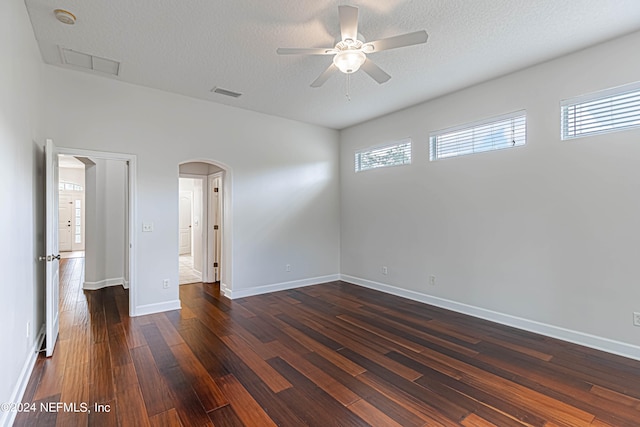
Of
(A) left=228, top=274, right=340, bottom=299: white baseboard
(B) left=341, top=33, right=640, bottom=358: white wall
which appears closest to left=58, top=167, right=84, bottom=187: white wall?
(A) left=228, top=274, right=340, bottom=299: white baseboard

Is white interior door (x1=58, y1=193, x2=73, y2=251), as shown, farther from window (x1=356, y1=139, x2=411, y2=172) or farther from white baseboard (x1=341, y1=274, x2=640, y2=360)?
white baseboard (x1=341, y1=274, x2=640, y2=360)

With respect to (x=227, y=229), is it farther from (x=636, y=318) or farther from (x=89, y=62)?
(x=636, y=318)

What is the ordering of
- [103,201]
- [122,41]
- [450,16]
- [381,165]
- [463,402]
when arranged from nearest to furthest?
[463,402] < [450,16] < [122,41] < [381,165] < [103,201]

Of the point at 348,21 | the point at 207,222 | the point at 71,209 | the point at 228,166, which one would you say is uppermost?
the point at 348,21

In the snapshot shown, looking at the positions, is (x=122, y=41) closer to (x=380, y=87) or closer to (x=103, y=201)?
(x=380, y=87)

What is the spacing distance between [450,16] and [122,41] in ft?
10.2

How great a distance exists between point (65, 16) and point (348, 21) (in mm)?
2452

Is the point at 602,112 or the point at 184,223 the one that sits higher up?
the point at 602,112

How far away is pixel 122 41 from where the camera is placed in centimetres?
306

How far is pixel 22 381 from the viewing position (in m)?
2.41

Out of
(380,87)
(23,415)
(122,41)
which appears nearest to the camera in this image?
(23,415)

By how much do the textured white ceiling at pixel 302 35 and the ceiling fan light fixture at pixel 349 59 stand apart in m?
0.35

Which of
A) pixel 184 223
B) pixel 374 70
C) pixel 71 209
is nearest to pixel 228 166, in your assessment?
pixel 374 70

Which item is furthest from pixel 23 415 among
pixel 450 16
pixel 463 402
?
pixel 450 16
